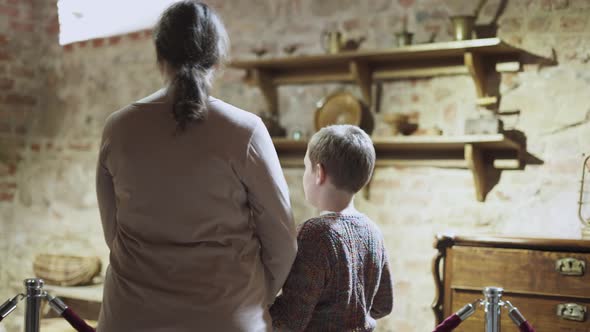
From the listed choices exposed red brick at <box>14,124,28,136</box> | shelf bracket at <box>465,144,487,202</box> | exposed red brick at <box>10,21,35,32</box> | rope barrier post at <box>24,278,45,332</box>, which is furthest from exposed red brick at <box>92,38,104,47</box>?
rope barrier post at <box>24,278,45,332</box>

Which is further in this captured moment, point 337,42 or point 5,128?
point 5,128

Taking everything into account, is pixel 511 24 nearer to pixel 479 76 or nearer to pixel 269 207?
pixel 479 76

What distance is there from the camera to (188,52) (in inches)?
68.1

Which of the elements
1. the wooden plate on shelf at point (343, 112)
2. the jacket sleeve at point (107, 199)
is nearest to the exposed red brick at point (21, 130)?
the wooden plate on shelf at point (343, 112)

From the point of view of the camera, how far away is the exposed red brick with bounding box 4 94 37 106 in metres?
5.24

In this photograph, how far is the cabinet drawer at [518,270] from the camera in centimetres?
294

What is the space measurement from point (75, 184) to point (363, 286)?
11.9ft

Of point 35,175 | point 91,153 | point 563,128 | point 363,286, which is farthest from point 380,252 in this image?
point 35,175

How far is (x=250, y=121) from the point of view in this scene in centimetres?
175

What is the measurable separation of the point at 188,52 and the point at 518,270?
6.19 feet

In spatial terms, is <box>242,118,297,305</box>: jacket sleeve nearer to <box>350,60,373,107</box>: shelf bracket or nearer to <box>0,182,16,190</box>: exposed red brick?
<box>350,60,373,107</box>: shelf bracket

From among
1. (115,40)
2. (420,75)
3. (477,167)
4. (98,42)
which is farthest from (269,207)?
(98,42)

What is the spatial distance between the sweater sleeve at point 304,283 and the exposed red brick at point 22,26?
13.2 ft

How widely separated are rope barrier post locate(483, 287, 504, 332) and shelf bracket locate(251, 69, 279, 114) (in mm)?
2298
